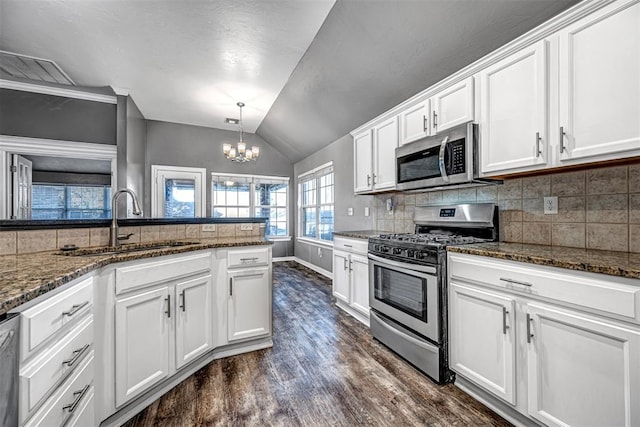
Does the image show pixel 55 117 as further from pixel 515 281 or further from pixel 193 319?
pixel 515 281

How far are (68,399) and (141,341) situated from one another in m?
0.57

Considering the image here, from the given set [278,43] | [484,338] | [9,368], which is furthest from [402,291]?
[278,43]

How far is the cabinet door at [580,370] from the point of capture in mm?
1116

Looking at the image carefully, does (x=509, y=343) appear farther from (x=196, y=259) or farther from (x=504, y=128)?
(x=196, y=259)

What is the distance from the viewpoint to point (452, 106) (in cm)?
217

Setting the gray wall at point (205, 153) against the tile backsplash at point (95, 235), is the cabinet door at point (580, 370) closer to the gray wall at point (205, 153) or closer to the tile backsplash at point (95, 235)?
the tile backsplash at point (95, 235)

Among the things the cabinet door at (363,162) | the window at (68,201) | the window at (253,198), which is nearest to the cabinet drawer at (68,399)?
the cabinet door at (363,162)

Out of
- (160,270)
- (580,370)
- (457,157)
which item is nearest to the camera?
(580,370)

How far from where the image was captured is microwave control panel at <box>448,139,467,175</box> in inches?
81.0

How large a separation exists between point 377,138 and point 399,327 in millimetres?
1906

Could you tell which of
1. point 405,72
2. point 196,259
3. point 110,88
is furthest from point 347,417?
point 110,88

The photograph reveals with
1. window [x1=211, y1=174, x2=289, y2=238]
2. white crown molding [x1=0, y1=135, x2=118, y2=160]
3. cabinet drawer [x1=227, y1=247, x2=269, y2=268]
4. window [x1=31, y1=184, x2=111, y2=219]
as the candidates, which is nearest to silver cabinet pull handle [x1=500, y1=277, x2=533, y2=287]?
cabinet drawer [x1=227, y1=247, x2=269, y2=268]

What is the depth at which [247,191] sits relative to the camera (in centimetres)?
638

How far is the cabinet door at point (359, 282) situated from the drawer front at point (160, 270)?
150 centimetres
